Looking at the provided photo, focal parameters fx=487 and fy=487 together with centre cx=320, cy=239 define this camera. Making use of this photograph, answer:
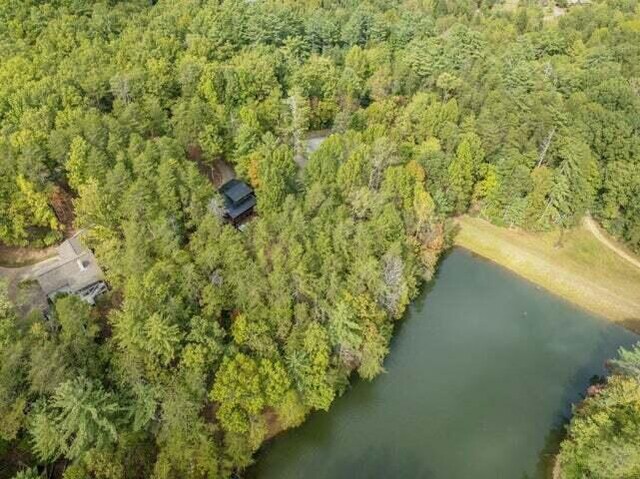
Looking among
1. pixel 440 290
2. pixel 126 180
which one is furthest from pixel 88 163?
pixel 440 290

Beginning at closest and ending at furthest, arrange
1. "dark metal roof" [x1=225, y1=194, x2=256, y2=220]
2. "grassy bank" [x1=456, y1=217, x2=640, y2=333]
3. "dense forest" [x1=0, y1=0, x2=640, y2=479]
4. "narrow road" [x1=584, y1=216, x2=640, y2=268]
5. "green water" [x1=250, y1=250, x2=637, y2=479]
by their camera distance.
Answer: "dense forest" [x1=0, y1=0, x2=640, y2=479] < "green water" [x1=250, y1=250, x2=637, y2=479] < "dark metal roof" [x1=225, y1=194, x2=256, y2=220] < "grassy bank" [x1=456, y1=217, x2=640, y2=333] < "narrow road" [x1=584, y1=216, x2=640, y2=268]

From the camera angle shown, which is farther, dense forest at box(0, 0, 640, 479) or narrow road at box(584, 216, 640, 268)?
narrow road at box(584, 216, 640, 268)

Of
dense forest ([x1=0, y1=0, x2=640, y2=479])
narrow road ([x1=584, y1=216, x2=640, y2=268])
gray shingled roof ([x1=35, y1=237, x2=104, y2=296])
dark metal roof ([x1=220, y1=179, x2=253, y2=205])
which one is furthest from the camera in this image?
narrow road ([x1=584, y1=216, x2=640, y2=268])

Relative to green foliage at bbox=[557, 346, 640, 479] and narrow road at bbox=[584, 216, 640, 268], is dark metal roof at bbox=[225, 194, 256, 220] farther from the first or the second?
narrow road at bbox=[584, 216, 640, 268]

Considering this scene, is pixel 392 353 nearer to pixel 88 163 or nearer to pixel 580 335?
pixel 580 335

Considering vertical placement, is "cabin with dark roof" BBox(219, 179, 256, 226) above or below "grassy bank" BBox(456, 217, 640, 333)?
above

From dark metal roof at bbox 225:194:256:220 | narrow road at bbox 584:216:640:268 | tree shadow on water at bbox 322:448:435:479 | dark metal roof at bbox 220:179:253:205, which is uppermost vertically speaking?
dark metal roof at bbox 220:179:253:205

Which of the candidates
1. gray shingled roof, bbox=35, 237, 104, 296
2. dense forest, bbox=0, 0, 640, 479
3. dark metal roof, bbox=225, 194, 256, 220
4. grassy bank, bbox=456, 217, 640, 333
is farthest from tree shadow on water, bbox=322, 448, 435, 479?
gray shingled roof, bbox=35, 237, 104, 296
